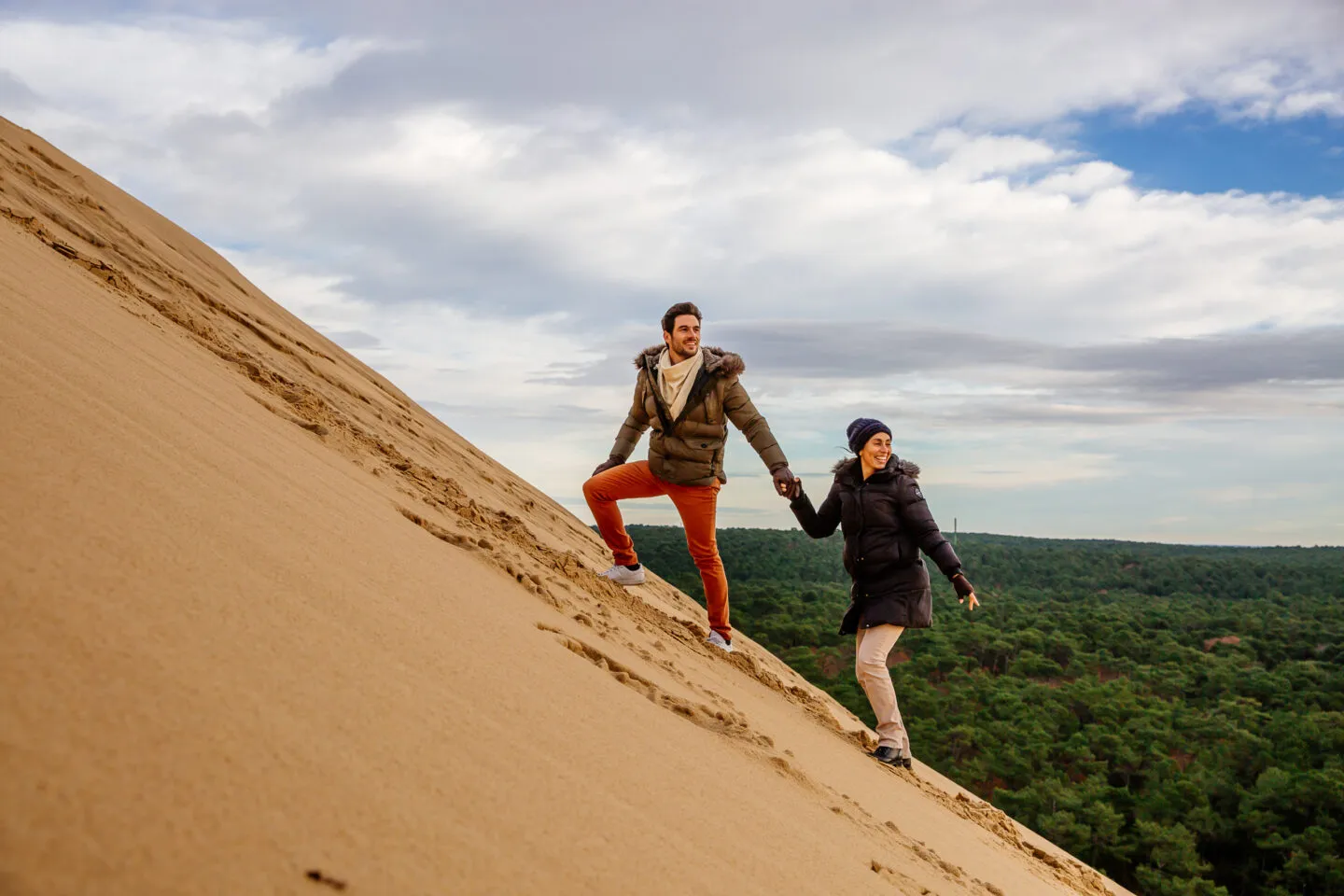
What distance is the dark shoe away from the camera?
4645mm

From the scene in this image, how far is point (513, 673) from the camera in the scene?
221 centimetres

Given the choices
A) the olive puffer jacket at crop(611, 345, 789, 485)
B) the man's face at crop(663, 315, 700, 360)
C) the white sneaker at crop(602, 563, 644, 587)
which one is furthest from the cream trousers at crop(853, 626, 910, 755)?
the man's face at crop(663, 315, 700, 360)

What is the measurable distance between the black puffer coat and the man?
13.5 inches

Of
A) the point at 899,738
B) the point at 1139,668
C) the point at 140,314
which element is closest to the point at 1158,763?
the point at 1139,668

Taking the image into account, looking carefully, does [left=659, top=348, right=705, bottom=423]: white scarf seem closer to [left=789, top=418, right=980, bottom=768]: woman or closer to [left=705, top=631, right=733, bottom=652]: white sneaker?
[left=789, top=418, right=980, bottom=768]: woman

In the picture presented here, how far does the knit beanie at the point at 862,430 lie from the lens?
174 inches

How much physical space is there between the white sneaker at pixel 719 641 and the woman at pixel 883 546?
846 mm

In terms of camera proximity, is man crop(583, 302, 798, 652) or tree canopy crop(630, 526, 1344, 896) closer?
man crop(583, 302, 798, 652)

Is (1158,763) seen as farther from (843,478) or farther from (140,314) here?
(140,314)

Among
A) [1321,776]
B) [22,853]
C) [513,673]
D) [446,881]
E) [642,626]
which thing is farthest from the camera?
[1321,776]

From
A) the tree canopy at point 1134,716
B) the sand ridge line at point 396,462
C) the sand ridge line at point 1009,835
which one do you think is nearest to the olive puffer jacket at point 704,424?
the sand ridge line at point 396,462

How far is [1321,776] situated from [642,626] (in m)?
23.1

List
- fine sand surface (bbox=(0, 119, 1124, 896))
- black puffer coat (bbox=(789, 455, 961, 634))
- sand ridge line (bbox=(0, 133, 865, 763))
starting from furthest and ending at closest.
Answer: sand ridge line (bbox=(0, 133, 865, 763)), black puffer coat (bbox=(789, 455, 961, 634)), fine sand surface (bbox=(0, 119, 1124, 896))

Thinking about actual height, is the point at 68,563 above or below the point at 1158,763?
above
